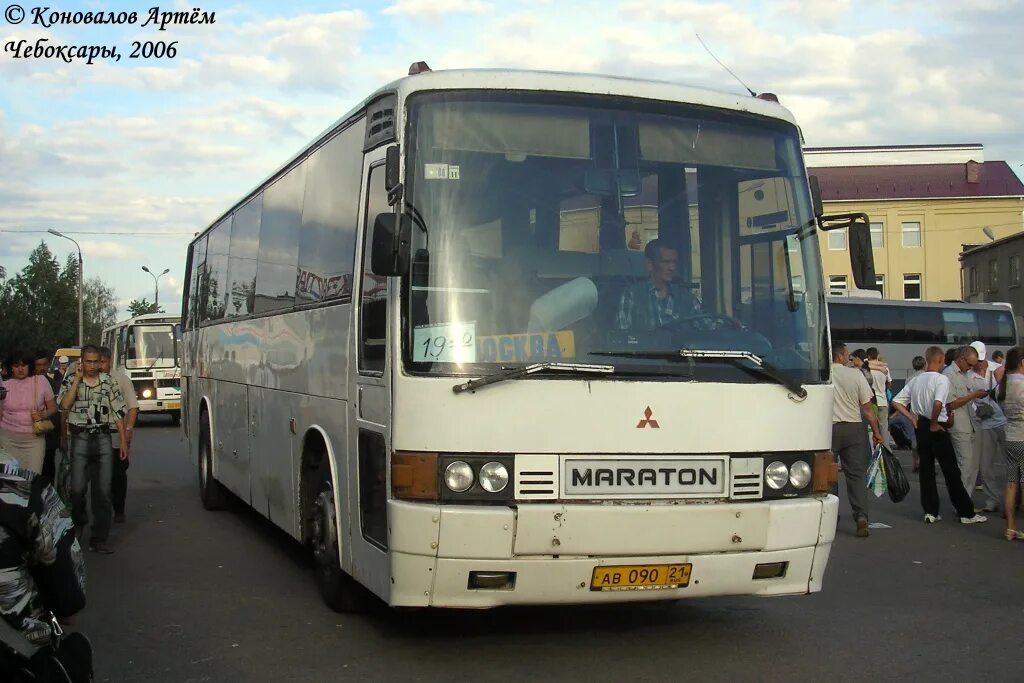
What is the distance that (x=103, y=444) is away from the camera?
451 inches

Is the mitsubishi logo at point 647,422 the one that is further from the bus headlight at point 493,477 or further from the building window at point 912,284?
the building window at point 912,284

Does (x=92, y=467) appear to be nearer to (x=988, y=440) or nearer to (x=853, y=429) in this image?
(x=853, y=429)

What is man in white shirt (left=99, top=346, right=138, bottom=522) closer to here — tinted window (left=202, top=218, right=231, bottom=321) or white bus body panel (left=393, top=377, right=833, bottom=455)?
tinted window (left=202, top=218, right=231, bottom=321)

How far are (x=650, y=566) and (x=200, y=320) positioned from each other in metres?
9.91

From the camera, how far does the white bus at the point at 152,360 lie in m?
34.8

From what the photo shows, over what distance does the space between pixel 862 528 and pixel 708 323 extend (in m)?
6.28

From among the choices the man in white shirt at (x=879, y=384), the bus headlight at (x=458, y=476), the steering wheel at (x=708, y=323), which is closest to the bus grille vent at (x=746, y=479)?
the steering wheel at (x=708, y=323)

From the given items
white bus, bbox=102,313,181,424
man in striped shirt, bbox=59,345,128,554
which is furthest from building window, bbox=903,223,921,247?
man in striped shirt, bbox=59,345,128,554

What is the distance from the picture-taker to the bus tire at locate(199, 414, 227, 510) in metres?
14.0

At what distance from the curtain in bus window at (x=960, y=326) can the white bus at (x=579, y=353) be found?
3322cm

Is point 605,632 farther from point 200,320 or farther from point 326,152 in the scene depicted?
point 200,320

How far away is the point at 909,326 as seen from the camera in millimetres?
37719

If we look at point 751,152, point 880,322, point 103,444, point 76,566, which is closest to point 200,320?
point 103,444

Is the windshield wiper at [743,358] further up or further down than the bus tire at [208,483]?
further up
